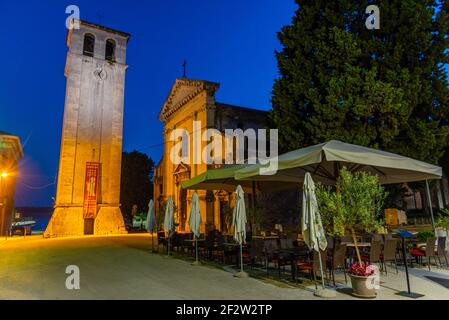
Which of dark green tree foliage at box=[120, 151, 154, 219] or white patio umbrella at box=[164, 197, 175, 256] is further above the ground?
dark green tree foliage at box=[120, 151, 154, 219]

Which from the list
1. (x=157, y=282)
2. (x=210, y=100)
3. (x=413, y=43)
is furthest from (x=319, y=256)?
(x=210, y=100)

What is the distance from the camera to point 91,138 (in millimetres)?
26312

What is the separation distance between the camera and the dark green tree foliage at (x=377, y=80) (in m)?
12.1

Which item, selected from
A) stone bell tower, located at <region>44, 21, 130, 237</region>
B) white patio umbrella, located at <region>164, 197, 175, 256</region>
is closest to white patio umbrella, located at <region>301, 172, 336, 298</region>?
white patio umbrella, located at <region>164, 197, 175, 256</region>

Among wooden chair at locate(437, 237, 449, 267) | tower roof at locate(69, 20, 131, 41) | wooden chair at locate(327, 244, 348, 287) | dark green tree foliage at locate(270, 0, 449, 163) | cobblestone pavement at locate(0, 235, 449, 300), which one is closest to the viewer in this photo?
cobblestone pavement at locate(0, 235, 449, 300)

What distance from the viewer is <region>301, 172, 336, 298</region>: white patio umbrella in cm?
532

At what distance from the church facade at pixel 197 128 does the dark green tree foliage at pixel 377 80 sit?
8.12m

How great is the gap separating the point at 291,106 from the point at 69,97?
20.6m

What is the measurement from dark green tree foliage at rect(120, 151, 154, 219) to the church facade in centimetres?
832

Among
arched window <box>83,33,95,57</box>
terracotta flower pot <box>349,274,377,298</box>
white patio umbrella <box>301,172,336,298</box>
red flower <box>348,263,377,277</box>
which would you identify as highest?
arched window <box>83,33,95,57</box>

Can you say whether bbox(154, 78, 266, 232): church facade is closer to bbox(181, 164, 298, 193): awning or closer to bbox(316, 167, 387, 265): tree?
bbox(181, 164, 298, 193): awning

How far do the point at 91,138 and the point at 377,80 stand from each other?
22983 mm

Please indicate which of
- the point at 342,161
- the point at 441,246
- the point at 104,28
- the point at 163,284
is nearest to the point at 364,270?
the point at 342,161
